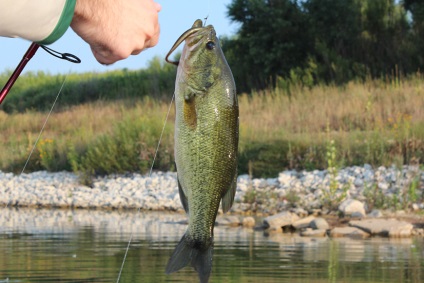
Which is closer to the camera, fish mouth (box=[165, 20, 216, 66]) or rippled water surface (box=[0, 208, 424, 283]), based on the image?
fish mouth (box=[165, 20, 216, 66])

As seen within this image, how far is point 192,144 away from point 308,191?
514 inches

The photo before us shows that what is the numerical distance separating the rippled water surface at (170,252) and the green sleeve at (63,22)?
6411 millimetres

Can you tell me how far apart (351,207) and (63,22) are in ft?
39.5

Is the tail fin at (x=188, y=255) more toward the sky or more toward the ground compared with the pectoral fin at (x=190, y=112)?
more toward the ground

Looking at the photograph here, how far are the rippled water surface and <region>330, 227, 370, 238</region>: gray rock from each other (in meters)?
0.44

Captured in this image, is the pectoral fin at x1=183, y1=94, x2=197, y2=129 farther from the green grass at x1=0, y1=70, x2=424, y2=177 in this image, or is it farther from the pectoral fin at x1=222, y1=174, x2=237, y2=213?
the green grass at x1=0, y1=70, x2=424, y2=177

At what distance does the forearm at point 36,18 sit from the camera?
1856mm

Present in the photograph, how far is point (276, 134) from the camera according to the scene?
20.2 m

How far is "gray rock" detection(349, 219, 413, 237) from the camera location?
1204cm

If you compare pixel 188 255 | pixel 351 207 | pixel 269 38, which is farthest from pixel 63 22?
pixel 269 38

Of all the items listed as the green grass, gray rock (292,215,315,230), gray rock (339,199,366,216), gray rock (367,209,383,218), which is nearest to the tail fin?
gray rock (292,215,315,230)

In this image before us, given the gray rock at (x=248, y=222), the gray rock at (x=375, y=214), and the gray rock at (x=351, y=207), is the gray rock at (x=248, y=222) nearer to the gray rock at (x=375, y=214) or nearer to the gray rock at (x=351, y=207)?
the gray rock at (x=351, y=207)

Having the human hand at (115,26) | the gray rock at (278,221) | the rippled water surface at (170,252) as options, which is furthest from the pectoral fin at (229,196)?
the gray rock at (278,221)

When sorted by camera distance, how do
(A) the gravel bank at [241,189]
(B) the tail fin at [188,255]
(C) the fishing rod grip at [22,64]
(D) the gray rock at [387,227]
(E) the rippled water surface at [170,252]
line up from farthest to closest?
1. (A) the gravel bank at [241,189]
2. (D) the gray rock at [387,227]
3. (E) the rippled water surface at [170,252]
4. (B) the tail fin at [188,255]
5. (C) the fishing rod grip at [22,64]
